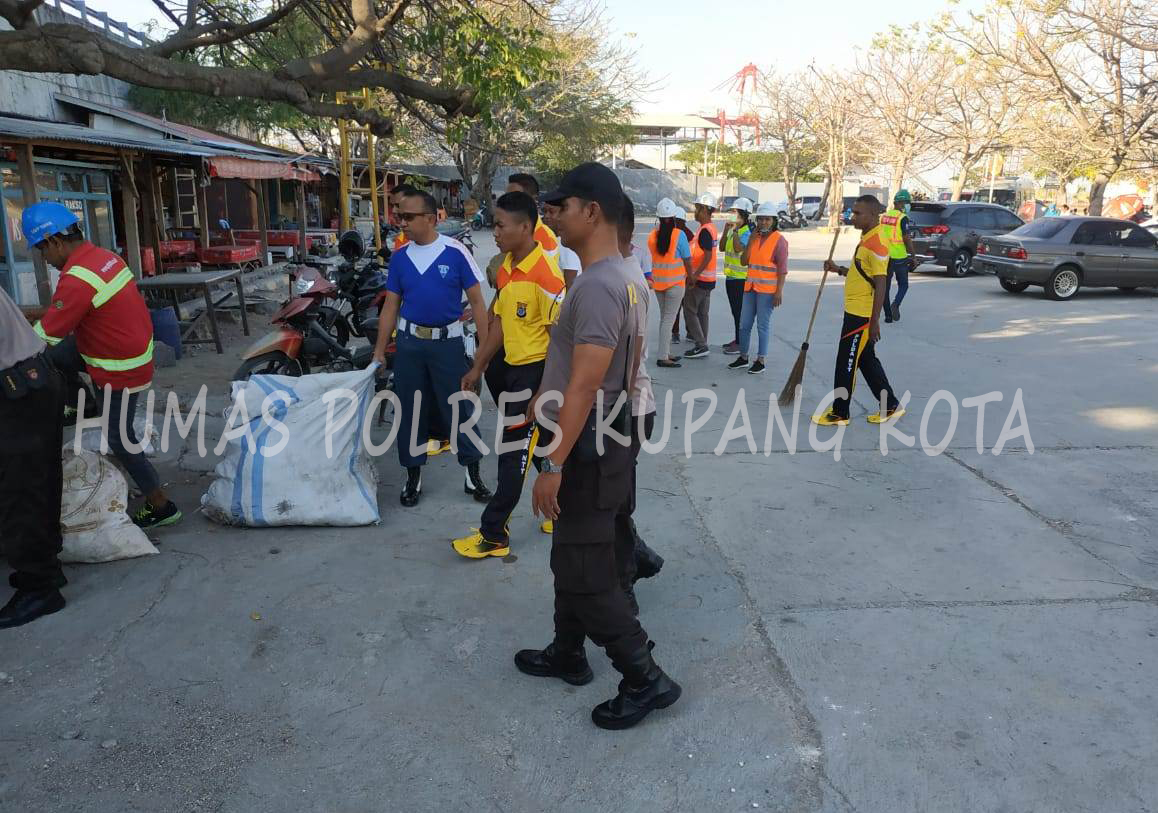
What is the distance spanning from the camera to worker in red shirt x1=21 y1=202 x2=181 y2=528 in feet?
12.7

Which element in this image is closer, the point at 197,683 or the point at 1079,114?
the point at 197,683

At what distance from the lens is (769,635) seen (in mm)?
3467

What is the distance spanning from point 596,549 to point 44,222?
3.09 meters

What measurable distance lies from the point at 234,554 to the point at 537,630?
1.75 m

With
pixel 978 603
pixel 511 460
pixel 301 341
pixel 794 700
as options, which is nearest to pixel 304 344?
pixel 301 341

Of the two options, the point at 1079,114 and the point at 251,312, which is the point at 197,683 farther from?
the point at 1079,114

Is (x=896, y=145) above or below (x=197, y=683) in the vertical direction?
above

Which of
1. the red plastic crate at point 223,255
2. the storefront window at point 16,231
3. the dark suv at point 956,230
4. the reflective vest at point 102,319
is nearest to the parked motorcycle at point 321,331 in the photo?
the reflective vest at point 102,319

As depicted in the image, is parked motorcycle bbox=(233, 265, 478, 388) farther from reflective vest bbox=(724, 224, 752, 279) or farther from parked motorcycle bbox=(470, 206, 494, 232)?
parked motorcycle bbox=(470, 206, 494, 232)

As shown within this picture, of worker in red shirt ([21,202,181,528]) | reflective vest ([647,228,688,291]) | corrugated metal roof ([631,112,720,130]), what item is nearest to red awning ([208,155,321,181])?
reflective vest ([647,228,688,291])

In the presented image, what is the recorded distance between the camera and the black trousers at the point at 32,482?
3.40 meters

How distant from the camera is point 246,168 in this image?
13445mm

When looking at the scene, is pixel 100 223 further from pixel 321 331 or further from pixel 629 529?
pixel 629 529

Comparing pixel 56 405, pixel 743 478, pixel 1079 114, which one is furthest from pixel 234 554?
pixel 1079 114
